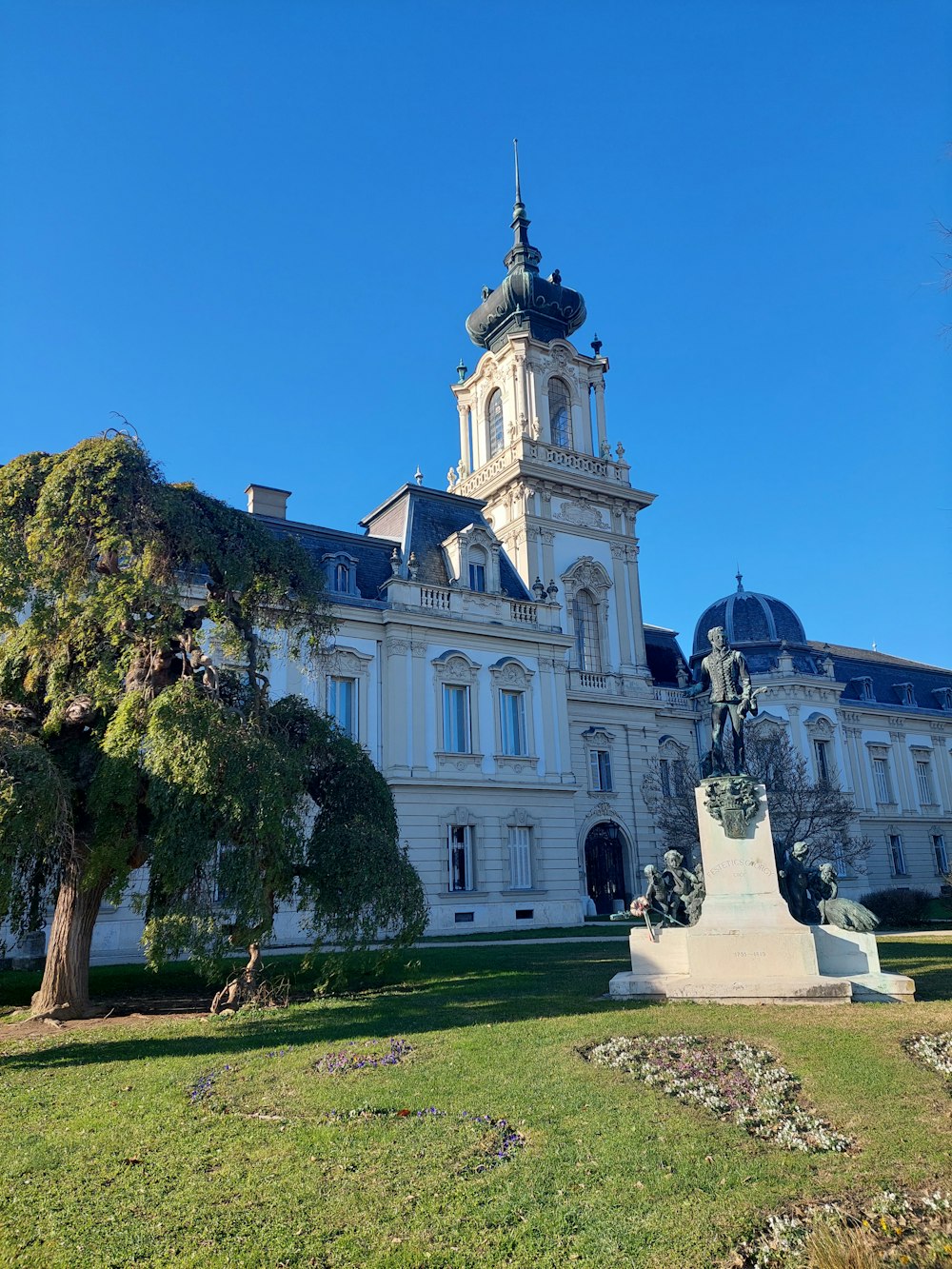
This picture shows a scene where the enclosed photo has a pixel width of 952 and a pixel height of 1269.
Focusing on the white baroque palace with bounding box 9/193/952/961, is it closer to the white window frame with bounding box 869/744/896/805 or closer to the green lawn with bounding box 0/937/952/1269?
the white window frame with bounding box 869/744/896/805

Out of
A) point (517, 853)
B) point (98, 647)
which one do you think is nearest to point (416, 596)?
point (517, 853)

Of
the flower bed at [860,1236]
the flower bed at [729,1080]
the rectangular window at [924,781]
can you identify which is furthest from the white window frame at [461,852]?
the rectangular window at [924,781]

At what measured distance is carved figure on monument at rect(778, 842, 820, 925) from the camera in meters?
12.7

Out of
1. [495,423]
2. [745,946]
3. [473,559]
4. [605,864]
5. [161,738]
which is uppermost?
[495,423]

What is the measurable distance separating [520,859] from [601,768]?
25.3ft

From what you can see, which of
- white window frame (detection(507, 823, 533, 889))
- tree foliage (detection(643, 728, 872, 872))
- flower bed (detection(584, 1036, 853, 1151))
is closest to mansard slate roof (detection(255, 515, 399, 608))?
white window frame (detection(507, 823, 533, 889))

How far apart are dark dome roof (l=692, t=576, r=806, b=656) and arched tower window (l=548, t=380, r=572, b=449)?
11.8 meters

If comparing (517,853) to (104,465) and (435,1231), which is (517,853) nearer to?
(104,465)

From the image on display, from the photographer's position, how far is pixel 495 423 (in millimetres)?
42219

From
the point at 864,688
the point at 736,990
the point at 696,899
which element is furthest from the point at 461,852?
the point at 864,688

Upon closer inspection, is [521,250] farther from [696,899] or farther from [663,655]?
[696,899]

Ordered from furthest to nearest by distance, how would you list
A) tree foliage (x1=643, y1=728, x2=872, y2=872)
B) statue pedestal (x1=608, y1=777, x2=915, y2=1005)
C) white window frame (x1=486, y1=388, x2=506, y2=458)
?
white window frame (x1=486, y1=388, x2=506, y2=458), tree foliage (x1=643, y1=728, x2=872, y2=872), statue pedestal (x1=608, y1=777, x2=915, y2=1005)

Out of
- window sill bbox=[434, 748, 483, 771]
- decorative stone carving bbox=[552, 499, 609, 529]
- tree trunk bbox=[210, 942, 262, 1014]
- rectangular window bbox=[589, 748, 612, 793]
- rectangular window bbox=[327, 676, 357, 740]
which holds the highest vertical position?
decorative stone carving bbox=[552, 499, 609, 529]

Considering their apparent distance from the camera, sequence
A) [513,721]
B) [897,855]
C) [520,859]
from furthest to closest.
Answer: [897,855]
[513,721]
[520,859]
